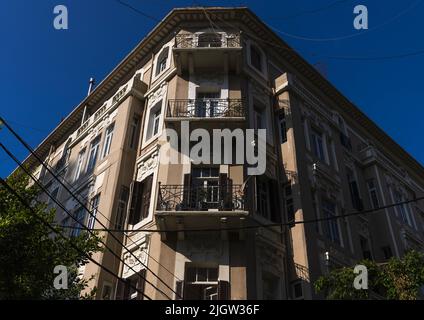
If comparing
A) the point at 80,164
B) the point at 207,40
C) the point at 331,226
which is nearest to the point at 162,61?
the point at 207,40

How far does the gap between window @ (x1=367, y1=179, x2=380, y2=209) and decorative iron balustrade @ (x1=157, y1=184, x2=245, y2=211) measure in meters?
10.2

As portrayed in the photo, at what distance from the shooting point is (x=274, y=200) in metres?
16.5

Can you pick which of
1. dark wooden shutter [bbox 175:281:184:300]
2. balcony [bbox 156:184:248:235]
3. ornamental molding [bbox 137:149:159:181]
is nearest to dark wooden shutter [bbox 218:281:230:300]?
dark wooden shutter [bbox 175:281:184:300]

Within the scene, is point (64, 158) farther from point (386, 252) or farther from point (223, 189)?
point (386, 252)

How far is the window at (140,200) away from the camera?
15.9 metres

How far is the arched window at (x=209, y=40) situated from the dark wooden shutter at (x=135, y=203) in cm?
653

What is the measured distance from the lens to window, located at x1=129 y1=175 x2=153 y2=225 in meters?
15.9

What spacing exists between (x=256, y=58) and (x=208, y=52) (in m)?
3.37

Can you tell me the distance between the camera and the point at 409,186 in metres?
26.5

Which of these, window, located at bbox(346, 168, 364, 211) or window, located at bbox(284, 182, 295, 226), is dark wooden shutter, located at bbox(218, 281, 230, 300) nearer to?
window, located at bbox(284, 182, 295, 226)

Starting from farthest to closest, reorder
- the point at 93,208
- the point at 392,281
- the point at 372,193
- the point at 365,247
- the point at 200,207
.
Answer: the point at 372,193
the point at 365,247
the point at 93,208
the point at 200,207
the point at 392,281

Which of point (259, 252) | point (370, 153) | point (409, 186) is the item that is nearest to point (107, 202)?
point (259, 252)

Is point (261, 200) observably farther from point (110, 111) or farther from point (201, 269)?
point (110, 111)

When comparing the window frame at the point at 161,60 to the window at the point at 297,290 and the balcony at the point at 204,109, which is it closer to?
the balcony at the point at 204,109
